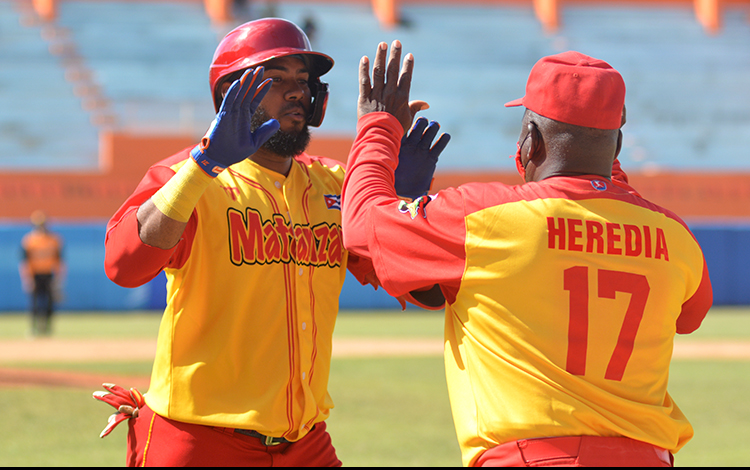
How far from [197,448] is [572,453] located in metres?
1.27

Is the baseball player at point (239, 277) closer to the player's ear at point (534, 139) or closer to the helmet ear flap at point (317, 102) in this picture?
the helmet ear flap at point (317, 102)

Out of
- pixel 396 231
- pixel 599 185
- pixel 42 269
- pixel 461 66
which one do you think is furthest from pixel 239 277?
pixel 461 66

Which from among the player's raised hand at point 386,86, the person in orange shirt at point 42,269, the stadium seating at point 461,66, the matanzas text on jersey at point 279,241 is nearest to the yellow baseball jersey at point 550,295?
the player's raised hand at point 386,86

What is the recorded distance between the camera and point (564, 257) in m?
2.19

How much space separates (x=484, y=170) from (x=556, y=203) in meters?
17.9

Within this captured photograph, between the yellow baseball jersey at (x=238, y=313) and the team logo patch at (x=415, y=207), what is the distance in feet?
2.16

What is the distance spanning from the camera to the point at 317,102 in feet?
10.4

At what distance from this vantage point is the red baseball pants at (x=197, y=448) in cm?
270

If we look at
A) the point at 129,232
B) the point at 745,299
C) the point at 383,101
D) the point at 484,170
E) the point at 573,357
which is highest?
the point at 383,101

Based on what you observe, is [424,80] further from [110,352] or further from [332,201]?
[332,201]

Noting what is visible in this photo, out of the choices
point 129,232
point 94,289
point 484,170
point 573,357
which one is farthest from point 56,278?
point 573,357

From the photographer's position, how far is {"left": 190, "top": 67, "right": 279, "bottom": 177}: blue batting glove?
2.45 meters

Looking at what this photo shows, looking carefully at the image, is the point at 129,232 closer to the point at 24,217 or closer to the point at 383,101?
the point at 383,101

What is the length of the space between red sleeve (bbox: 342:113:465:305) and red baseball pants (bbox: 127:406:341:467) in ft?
2.52
